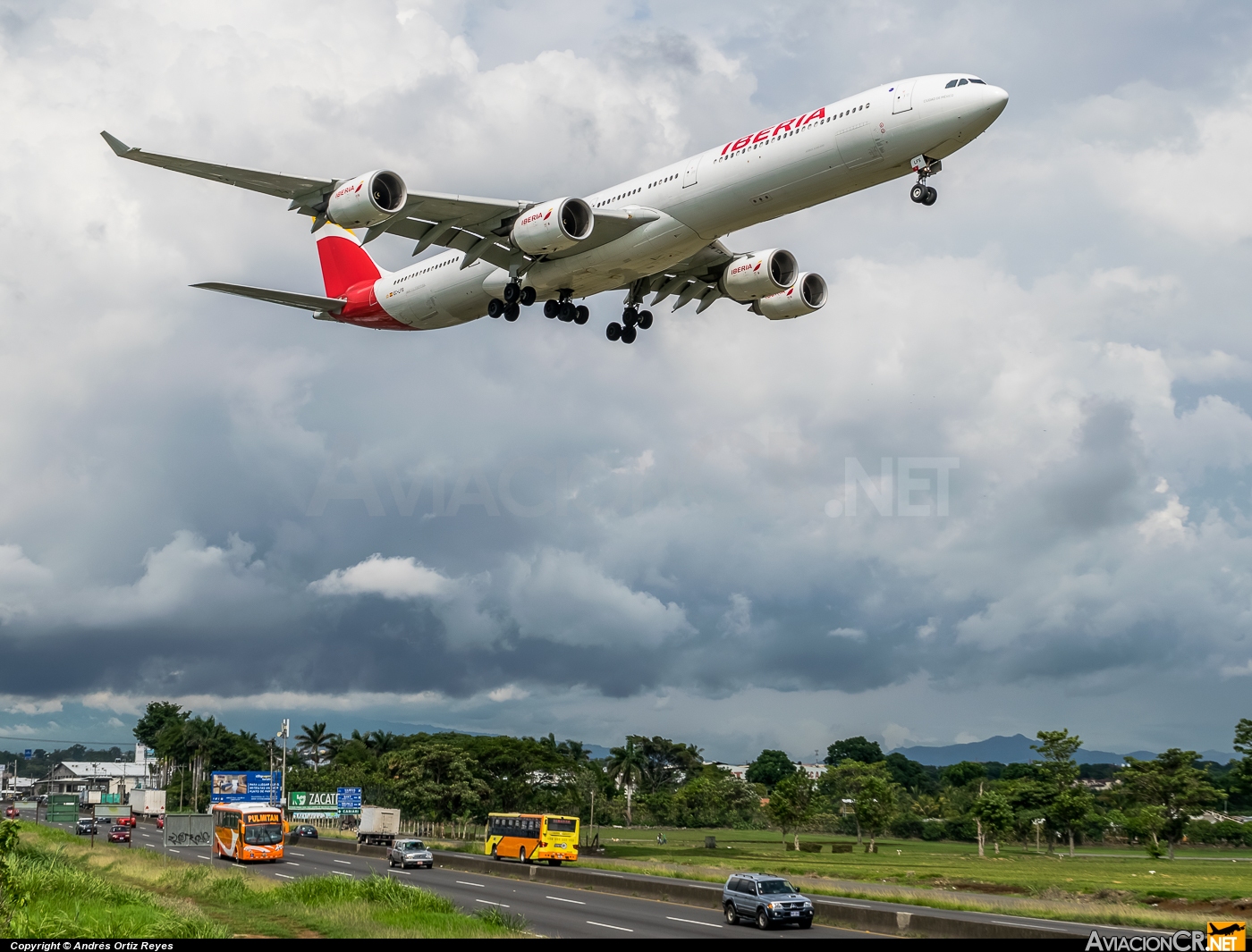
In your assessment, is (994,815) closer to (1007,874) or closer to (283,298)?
(1007,874)

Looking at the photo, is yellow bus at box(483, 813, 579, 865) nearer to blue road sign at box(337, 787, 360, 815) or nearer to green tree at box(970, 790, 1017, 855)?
blue road sign at box(337, 787, 360, 815)

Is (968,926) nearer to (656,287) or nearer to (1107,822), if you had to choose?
(656,287)

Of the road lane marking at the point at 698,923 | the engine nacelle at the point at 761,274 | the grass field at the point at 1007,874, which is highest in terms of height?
the engine nacelle at the point at 761,274

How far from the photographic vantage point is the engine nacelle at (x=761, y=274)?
4600 centimetres

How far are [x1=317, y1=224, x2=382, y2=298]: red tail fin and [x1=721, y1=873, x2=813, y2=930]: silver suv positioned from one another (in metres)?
33.5

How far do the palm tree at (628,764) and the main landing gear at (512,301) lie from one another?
515 feet

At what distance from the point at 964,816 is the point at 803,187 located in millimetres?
108368

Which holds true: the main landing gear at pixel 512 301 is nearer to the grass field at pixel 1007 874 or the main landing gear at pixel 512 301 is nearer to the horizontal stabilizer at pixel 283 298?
the horizontal stabilizer at pixel 283 298

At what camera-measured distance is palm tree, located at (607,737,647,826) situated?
194000 millimetres

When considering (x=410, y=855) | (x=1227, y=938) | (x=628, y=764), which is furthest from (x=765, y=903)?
(x=628, y=764)

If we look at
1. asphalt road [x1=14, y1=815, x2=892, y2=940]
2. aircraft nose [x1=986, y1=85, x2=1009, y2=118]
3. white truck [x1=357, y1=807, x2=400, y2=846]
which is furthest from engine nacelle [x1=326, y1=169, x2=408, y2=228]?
white truck [x1=357, y1=807, x2=400, y2=846]

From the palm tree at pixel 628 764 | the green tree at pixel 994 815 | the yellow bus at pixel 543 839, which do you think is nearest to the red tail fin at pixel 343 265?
the yellow bus at pixel 543 839

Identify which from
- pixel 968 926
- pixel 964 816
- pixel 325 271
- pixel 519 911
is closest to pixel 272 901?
pixel 519 911

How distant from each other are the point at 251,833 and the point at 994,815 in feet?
211
